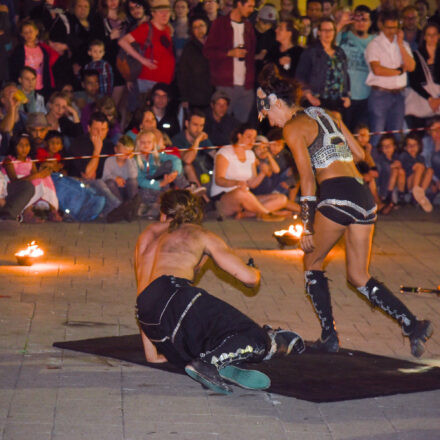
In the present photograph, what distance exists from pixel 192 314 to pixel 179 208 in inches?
30.3

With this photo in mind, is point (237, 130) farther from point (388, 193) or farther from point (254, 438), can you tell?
point (254, 438)

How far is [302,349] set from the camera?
7191mm

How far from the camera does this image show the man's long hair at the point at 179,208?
279 inches

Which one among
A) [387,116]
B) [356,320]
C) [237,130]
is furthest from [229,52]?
[356,320]

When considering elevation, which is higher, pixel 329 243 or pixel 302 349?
pixel 329 243

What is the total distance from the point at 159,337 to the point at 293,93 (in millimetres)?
2043

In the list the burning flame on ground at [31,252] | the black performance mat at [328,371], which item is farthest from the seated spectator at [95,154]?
the black performance mat at [328,371]

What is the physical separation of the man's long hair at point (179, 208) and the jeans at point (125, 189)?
292 inches

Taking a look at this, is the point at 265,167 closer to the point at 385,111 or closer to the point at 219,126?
the point at 219,126

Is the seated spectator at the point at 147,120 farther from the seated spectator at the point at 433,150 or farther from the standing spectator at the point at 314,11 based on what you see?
the seated spectator at the point at 433,150

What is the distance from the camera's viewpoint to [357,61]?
15727 mm

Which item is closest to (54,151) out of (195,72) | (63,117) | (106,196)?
(63,117)

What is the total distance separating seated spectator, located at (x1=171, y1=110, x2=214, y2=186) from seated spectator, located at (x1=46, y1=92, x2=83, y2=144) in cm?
138

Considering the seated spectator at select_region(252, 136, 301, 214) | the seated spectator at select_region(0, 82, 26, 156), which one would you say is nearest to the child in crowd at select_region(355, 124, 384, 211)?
the seated spectator at select_region(252, 136, 301, 214)
